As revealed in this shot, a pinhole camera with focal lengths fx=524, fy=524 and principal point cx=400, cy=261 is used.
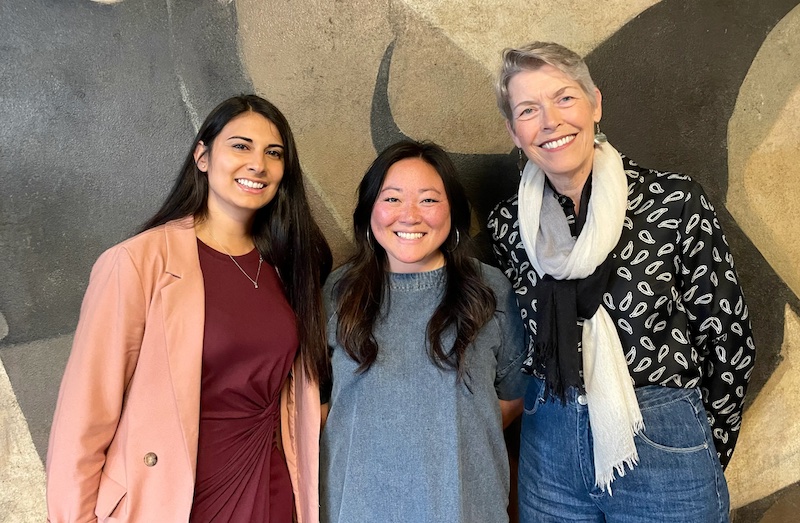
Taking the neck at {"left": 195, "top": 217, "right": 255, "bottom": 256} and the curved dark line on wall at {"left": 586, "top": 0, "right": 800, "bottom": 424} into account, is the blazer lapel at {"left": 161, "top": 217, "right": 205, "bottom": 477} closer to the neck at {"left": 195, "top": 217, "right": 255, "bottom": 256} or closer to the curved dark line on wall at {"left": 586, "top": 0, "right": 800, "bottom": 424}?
the neck at {"left": 195, "top": 217, "right": 255, "bottom": 256}

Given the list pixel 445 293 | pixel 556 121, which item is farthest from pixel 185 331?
pixel 556 121

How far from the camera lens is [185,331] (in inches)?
56.8

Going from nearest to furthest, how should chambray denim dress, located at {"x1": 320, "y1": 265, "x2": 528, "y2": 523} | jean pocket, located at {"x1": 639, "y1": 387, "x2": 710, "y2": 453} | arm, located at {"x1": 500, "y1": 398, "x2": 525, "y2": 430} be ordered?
1. jean pocket, located at {"x1": 639, "y1": 387, "x2": 710, "y2": 453}
2. chambray denim dress, located at {"x1": 320, "y1": 265, "x2": 528, "y2": 523}
3. arm, located at {"x1": 500, "y1": 398, "x2": 525, "y2": 430}

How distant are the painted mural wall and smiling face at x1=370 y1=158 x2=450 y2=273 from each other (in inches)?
16.5

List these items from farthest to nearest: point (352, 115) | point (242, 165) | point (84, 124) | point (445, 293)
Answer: point (352, 115) < point (84, 124) < point (445, 293) < point (242, 165)

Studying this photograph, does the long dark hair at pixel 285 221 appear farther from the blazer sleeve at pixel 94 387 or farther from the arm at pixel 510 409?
the arm at pixel 510 409

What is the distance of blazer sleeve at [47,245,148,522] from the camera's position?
1338mm

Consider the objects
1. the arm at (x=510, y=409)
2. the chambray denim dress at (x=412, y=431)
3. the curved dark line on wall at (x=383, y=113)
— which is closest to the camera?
the chambray denim dress at (x=412, y=431)

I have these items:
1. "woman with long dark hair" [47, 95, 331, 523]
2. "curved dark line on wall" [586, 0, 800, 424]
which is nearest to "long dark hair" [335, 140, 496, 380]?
"woman with long dark hair" [47, 95, 331, 523]

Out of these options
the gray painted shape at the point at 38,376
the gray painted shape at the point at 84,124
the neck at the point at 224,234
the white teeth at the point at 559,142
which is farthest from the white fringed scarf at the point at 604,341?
the gray painted shape at the point at 38,376

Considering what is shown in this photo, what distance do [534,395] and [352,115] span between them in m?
1.24

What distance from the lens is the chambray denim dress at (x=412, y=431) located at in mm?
1556

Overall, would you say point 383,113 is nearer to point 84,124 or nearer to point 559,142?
point 559,142

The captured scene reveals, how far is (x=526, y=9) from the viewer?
2074mm
